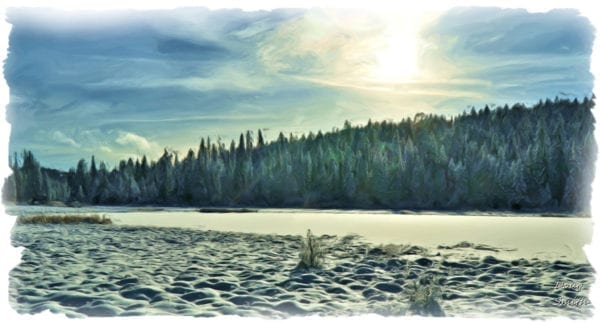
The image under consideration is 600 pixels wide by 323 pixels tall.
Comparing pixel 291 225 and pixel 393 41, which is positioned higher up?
pixel 393 41

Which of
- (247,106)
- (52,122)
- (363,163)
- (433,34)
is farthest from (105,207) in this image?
→ (433,34)

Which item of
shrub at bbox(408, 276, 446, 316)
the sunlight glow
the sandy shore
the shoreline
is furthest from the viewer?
the sunlight glow

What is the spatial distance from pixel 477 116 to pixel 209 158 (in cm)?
261

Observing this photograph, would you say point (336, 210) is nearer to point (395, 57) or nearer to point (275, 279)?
point (275, 279)

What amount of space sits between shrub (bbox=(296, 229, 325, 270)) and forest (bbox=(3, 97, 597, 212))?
382 millimetres

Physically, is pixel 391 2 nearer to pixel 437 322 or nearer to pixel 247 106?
pixel 247 106

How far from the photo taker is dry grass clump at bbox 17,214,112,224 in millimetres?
5305

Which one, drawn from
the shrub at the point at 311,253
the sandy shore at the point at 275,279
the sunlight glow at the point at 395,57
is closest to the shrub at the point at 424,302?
the sandy shore at the point at 275,279

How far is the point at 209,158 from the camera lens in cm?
554

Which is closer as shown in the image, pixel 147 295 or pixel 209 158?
pixel 147 295

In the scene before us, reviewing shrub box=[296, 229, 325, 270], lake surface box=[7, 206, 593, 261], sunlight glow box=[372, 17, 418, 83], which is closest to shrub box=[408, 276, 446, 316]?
lake surface box=[7, 206, 593, 261]

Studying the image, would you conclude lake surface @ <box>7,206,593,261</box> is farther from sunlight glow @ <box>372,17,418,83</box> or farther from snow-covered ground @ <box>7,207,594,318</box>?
sunlight glow @ <box>372,17,418,83</box>

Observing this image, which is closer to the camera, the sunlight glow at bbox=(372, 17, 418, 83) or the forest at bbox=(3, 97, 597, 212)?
the forest at bbox=(3, 97, 597, 212)

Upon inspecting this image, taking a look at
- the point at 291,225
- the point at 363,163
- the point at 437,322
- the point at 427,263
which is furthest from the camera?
the point at 363,163
